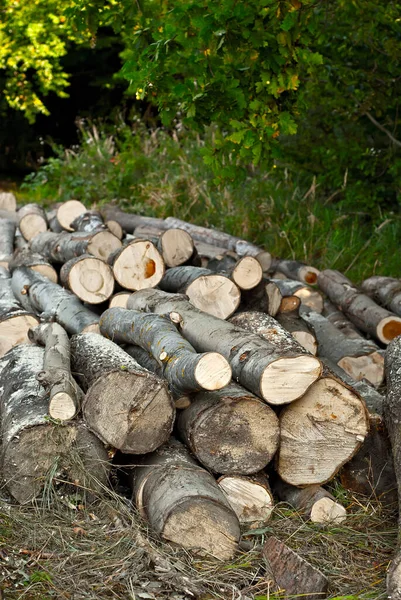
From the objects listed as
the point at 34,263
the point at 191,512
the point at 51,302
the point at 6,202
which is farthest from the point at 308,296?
the point at 6,202

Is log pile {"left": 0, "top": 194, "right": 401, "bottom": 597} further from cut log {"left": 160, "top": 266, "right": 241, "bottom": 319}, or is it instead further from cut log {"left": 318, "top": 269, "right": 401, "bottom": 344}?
cut log {"left": 318, "top": 269, "right": 401, "bottom": 344}

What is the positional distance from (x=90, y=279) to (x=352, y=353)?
77.6 inches

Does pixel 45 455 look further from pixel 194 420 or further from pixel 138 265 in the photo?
pixel 138 265

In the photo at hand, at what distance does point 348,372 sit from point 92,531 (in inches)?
105

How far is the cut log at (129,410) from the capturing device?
12.5 feet

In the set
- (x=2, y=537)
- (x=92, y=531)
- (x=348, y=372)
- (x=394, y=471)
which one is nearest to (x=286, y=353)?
(x=394, y=471)

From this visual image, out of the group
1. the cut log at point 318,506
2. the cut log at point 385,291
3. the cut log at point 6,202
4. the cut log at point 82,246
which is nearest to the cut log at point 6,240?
the cut log at point 82,246

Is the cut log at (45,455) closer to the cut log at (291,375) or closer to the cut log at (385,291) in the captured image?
the cut log at (291,375)

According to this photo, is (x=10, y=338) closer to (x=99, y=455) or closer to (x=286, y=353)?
(x=99, y=455)

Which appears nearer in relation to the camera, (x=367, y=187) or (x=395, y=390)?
(x=395, y=390)

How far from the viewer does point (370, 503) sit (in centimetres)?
403

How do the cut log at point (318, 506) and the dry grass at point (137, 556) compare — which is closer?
the dry grass at point (137, 556)

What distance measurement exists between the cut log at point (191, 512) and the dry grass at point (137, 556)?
0.06m

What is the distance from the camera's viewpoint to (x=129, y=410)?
3805 mm
